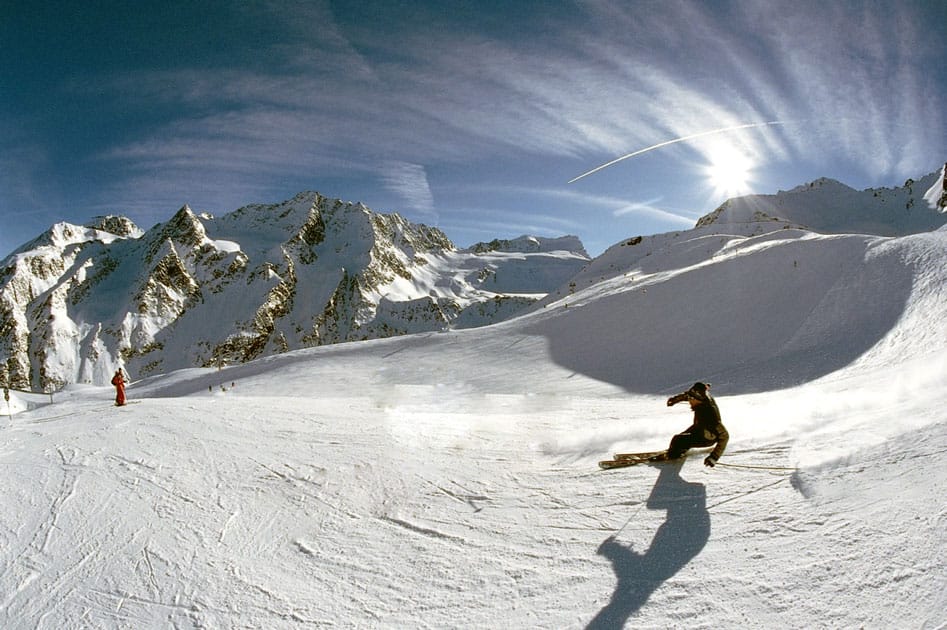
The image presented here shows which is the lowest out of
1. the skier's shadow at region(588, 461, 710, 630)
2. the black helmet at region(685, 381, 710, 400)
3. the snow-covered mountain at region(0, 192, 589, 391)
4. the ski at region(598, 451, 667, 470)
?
the skier's shadow at region(588, 461, 710, 630)

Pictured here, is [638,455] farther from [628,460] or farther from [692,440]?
[692,440]

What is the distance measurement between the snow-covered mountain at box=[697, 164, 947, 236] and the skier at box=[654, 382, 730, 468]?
8122cm

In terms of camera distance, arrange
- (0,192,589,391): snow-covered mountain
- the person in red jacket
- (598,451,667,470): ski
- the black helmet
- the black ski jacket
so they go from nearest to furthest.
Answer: the black ski jacket < the black helmet < (598,451,667,470): ski < the person in red jacket < (0,192,589,391): snow-covered mountain

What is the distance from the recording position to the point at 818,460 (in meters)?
4.40

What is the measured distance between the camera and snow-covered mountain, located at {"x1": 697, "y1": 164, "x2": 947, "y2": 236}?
237 ft

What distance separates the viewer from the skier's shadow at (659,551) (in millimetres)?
3045

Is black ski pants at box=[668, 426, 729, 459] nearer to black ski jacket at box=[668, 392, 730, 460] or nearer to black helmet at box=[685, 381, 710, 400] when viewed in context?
black ski jacket at box=[668, 392, 730, 460]

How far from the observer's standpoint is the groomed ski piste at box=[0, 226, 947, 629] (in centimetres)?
309

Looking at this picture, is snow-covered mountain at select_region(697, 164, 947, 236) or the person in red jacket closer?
the person in red jacket

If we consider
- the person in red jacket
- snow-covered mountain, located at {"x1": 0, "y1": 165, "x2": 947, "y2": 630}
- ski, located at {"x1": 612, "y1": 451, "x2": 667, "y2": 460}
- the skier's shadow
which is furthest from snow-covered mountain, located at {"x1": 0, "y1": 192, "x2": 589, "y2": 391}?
the skier's shadow

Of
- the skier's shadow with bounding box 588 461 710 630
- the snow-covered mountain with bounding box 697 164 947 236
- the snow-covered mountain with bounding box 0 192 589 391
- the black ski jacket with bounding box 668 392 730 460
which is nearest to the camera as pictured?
the skier's shadow with bounding box 588 461 710 630

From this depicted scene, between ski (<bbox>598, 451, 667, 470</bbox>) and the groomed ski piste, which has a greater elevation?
ski (<bbox>598, 451, 667, 470</bbox>)

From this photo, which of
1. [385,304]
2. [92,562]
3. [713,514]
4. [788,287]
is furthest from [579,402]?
[385,304]

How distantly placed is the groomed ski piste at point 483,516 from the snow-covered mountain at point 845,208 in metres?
81.0
